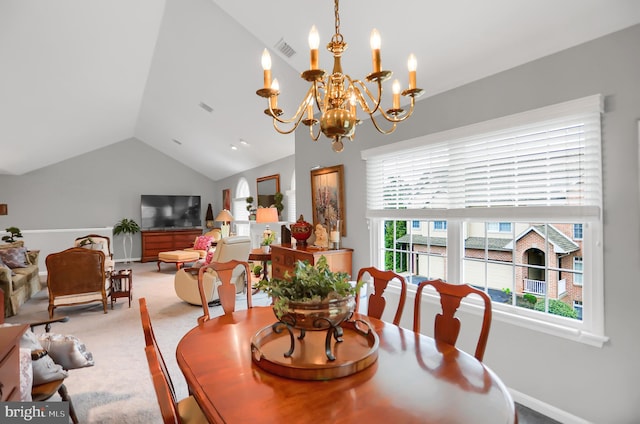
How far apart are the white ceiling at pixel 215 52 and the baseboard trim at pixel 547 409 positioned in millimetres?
2350

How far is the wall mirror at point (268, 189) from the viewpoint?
6719 millimetres

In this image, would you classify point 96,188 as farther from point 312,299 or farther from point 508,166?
point 508,166

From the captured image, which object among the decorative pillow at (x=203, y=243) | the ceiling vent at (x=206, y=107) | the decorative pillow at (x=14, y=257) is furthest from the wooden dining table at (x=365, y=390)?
the decorative pillow at (x=203, y=243)

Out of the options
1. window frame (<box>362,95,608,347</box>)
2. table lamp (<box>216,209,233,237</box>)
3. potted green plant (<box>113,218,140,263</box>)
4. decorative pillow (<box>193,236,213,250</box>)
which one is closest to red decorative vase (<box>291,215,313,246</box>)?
window frame (<box>362,95,608,347</box>)

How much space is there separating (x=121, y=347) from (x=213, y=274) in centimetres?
141

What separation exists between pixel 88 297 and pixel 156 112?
3.87m

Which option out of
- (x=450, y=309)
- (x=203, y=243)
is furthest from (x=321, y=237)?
(x=203, y=243)

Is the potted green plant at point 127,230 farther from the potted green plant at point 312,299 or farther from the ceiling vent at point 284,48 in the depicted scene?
the potted green plant at point 312,299

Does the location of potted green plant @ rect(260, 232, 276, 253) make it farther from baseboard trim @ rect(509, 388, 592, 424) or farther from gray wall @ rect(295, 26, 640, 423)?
baseboard trim @ rect(509, 388, 592, 424)

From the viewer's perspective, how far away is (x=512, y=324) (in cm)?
243

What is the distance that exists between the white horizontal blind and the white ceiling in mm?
475

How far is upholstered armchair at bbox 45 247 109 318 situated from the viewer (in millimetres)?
4297

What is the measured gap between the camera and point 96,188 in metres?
8.93

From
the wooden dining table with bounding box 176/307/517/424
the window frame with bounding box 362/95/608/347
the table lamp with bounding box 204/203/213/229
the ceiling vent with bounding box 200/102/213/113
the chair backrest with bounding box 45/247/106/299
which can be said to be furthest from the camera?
the table lamp with bounding box 204/203/213/229
